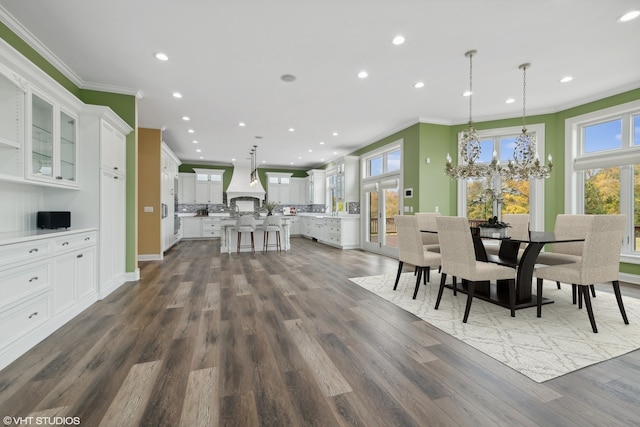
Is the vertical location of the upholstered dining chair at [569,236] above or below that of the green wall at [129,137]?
below

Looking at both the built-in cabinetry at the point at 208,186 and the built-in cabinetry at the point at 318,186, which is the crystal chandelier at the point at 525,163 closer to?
the built-in cabinetry at the point at 318,186

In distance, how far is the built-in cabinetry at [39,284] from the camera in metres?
2.00

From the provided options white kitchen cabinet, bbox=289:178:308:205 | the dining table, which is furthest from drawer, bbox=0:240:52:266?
white kitchen cabinet, bbox=289:178:308:205

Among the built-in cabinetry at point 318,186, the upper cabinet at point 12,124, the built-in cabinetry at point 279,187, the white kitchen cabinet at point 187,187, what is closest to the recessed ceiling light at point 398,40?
the upper cabinet at point 12,124

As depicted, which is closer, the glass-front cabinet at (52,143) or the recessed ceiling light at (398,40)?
the glass-front cabinet at (52,143)

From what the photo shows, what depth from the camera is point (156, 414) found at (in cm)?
149

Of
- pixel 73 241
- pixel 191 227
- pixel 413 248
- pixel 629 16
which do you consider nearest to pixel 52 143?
pixel 73 241

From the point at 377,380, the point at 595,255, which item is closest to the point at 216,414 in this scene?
the point at 377,380

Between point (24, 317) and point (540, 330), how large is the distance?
4337 mm

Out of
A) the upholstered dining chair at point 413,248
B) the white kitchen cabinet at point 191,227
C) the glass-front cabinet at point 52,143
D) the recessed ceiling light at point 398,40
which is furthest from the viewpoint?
the white kitchen cabinet at point 191,227

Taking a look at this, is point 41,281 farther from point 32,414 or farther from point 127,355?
point 32,414

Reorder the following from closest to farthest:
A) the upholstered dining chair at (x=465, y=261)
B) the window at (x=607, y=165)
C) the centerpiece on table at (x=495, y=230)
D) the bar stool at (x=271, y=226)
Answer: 1. the upholstered dining chair at (x=465, y=261)
2. the centerpiece on table at (x=495, y=230)
3. the window at (x=607, y=165)
4. the bar stool at (x=271, y=226)

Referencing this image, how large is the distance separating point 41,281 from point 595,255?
4.92 m

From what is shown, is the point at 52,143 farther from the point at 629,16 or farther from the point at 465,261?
the point at 629,16
